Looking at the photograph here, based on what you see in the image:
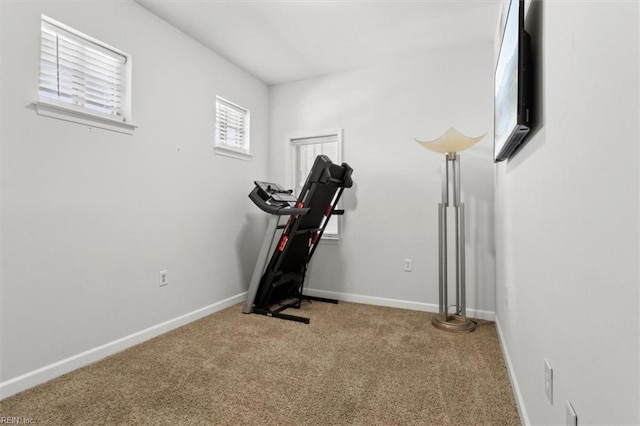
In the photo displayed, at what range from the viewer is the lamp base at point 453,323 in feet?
9.02

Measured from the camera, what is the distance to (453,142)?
2.73 metres

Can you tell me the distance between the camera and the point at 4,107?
1794 millimetres

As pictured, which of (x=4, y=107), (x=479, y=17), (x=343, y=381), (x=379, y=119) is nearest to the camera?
(x=4, y=107)

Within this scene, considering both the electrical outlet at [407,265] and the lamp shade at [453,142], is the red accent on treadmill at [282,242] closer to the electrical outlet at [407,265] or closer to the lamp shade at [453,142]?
the electrical outlet at [407,265]

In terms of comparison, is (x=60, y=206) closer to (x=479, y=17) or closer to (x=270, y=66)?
(x=270, y=66)

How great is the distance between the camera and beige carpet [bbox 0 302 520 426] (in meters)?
1.63

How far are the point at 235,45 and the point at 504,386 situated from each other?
3446 millimetres

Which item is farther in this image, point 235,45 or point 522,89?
point 235,45

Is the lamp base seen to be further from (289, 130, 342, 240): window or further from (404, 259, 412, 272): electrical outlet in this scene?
(289, 130, 342, 240): window

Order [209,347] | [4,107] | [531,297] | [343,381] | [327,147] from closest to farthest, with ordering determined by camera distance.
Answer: [531,297]
[4,107]
[343,381]
[209,347]
[327,147]

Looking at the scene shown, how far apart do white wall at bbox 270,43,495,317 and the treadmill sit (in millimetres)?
459

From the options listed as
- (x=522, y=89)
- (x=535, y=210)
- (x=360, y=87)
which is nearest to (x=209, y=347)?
(x=535, y=210)

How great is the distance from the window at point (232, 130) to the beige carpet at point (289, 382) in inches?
70.5

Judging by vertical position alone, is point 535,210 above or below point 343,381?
above
